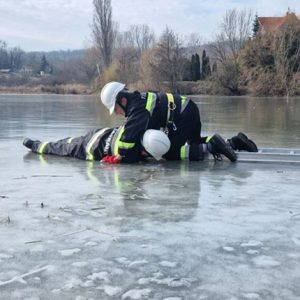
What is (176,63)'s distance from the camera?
4556 centimetres

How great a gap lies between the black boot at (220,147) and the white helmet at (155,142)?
64 cm

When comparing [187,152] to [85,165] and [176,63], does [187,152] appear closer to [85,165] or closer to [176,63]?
[85,165]

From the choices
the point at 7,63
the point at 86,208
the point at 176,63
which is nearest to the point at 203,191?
the point at 86,208

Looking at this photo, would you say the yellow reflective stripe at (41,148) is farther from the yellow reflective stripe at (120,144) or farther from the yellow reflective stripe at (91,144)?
the yellow reflective stripe at (120,144)

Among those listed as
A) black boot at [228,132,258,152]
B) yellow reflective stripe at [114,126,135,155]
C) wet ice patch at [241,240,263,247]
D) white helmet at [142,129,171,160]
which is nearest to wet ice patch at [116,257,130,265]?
wet ice patch at [241,240,263,247]

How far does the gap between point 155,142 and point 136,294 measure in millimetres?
3520

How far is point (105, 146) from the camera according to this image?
6.24 meters

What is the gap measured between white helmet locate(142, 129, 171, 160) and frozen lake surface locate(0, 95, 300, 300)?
1.00 feet

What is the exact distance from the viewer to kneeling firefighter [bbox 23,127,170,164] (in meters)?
5.78

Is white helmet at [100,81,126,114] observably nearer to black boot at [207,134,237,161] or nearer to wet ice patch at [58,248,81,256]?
black boot at [207,134,237,161]

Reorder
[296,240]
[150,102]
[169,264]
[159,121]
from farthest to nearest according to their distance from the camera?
[159,121] < [150,102] < [296,240] < [169,264]

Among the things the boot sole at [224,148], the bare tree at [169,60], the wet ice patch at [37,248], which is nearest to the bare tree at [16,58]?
the bare tree at [169,60]

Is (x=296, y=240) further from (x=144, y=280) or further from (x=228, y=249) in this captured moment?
(x=144, y=280)

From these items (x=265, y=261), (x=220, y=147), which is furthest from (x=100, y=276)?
(x=220, y=147)
